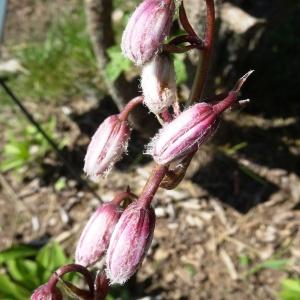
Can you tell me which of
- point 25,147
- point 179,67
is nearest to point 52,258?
point 25,147

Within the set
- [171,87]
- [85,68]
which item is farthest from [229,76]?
[171,87]

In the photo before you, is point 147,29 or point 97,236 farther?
point 97,236

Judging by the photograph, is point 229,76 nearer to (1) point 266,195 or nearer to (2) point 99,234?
(1) point 266,195

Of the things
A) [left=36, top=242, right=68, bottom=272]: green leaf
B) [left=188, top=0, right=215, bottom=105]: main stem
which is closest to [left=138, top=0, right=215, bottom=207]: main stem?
[left=188, top=0, right=215, bottom=105]: main stem

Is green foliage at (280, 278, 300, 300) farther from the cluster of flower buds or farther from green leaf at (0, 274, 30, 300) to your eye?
the cluster of flower buds

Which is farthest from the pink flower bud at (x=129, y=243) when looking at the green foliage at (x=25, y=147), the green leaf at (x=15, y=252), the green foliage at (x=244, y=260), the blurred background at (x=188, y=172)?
the green foliage at (x=25, y=147)

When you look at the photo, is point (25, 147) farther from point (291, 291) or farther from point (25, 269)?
point (291, 291)
